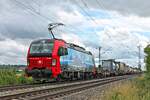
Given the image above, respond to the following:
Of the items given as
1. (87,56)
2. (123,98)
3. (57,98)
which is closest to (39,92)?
(57,98)

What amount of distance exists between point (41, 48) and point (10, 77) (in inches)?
137

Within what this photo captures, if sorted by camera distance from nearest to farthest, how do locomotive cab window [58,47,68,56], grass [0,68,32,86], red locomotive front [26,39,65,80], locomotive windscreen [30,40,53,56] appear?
1. red locomotive front [26,39,65,80]
2. grass [0,68,32,86]
3. locomotive windscreen [30,40,53,56]
4. locomotive cab window [58,47,68,56]

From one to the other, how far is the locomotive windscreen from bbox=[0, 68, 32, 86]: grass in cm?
263

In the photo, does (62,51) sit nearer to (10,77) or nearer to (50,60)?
(50,60)

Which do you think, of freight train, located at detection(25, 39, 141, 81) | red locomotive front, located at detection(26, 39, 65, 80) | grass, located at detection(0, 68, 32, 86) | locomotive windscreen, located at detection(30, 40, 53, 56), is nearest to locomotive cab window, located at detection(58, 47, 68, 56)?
freight train, located at detection(25, 39, 141, 81)

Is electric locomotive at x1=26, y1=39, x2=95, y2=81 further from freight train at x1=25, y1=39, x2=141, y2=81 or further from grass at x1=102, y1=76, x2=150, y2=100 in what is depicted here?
grass at x1=102, y1=76, x2=150, y2=100

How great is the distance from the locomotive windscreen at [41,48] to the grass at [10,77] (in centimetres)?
263

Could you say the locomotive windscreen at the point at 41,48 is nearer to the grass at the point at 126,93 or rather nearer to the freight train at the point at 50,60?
the freight train at the point at 50,60

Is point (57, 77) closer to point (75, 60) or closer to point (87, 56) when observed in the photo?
point (75, 60)

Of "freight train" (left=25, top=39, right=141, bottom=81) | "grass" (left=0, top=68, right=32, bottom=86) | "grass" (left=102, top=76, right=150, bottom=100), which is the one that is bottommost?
"grass" (left=102, top=76, right=150, bottom=100)

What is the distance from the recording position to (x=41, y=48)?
98.1ft

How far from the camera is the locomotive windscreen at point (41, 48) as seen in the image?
97.0 ft

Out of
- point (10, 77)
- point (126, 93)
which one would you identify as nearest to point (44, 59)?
point (10, 77)

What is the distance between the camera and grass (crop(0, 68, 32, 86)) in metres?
29.3
